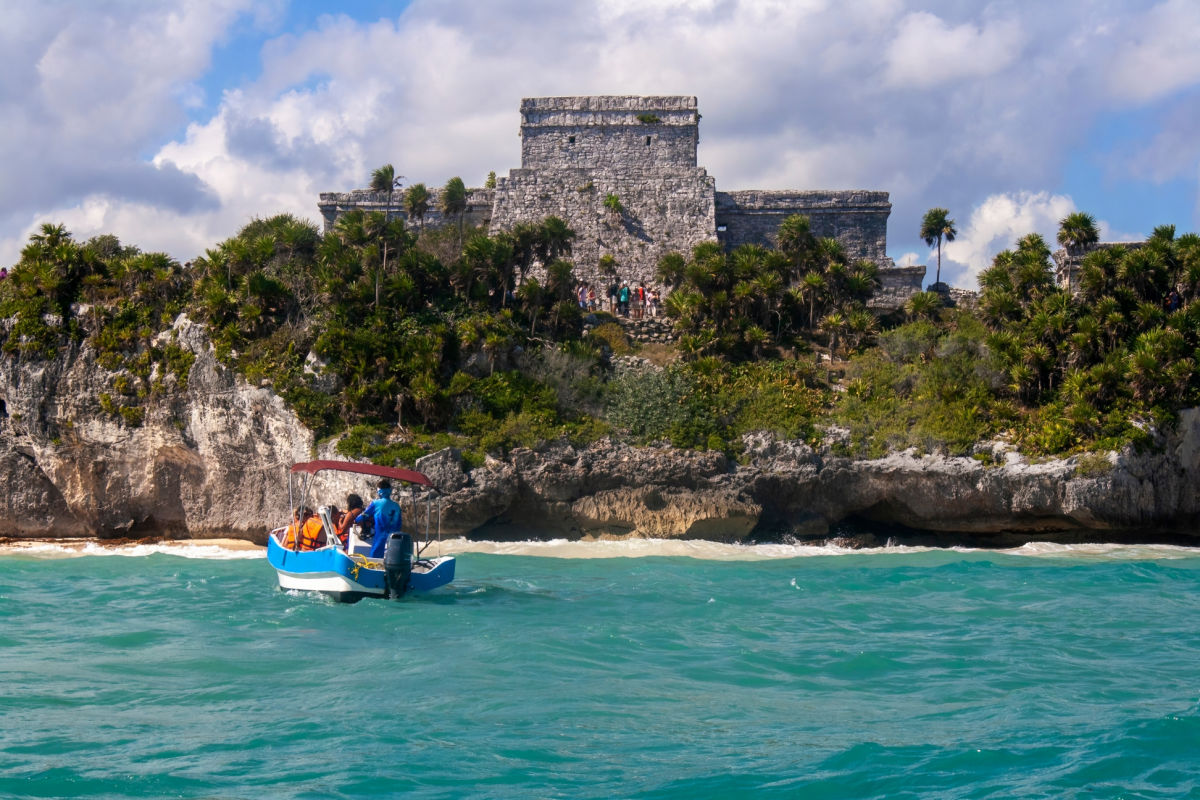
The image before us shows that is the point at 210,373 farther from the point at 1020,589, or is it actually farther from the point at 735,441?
the point at 1020,589

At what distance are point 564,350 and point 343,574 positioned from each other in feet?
45.6

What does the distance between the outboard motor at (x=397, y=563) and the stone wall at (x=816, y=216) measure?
2465cm

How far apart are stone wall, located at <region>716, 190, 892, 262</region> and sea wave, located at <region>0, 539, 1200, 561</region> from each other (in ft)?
53.0

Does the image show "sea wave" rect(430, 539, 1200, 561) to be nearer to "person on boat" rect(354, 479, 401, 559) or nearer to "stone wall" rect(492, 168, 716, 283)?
"person on boat" rect(354, 479, 401, 559)

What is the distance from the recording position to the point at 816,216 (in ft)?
129

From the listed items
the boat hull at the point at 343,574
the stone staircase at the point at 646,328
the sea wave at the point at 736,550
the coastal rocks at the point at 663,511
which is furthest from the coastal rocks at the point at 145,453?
the stone staircase at the point at 646,328

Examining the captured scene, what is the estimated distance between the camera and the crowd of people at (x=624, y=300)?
34.5 metres

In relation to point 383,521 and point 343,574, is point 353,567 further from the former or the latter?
point 383,521

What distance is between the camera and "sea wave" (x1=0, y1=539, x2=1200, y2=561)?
924 inches

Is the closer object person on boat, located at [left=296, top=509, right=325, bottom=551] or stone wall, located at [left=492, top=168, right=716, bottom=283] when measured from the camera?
person on boat, located at [left=296, top=509, right=325, bottom=551]

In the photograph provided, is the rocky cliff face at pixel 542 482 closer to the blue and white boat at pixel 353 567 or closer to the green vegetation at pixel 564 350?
the green vegetation at pixel 564 350

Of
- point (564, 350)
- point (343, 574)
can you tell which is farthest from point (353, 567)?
point (564, 350)

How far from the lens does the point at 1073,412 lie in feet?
83.7

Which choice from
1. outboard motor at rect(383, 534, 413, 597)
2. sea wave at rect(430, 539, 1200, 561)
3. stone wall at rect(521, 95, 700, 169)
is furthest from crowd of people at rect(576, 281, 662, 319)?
outboard motor at rect(383, 534, 413, 597)
